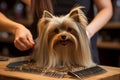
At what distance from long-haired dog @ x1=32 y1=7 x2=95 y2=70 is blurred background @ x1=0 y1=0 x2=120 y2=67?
76.4 inches

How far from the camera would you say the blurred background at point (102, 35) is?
3.40 meters

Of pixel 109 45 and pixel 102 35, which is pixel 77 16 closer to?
pixel 109 45

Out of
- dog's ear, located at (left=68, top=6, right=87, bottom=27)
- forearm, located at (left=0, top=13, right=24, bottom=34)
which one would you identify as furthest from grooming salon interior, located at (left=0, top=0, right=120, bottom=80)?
dog's ear, located at (left=68, top=6, right=87, bottom=27)

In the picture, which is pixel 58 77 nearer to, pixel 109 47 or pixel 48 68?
pixel 48 68

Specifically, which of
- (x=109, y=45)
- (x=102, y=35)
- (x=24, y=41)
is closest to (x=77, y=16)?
(x=24, y=41)

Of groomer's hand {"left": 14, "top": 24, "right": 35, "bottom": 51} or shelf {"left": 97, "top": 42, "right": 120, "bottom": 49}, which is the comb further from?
shelf {"left": 97, "top": 42, "right": 120, "bottom": 49}

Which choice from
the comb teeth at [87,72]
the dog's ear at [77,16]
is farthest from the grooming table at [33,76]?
the dog's ear at [77,16]

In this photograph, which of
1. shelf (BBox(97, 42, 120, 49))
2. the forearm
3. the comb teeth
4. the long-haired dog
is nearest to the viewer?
the comb teeth

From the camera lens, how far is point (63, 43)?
1438 millimetres

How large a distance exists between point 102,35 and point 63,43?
2.18 metres

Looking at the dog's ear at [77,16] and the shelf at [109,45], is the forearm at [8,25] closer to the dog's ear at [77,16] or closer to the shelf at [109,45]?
the dog's ear at [77,16]

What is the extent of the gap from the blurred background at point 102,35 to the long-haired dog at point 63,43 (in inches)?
76.4

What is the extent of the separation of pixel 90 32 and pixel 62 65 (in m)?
0.26

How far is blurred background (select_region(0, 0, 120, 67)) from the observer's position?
3403 mm
